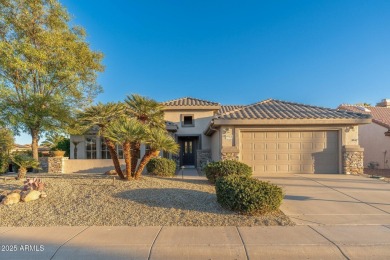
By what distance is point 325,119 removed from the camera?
12.3 meters

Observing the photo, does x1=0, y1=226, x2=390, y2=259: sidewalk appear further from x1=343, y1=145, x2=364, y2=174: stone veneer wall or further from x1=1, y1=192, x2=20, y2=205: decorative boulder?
x1=343, y1=145, x2=364, y2=174: stone veneer wall

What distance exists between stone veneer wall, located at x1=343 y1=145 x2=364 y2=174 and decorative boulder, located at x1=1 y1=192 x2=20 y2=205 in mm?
13607

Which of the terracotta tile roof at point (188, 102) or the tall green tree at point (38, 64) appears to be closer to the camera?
the tall green tree at point (38, 64)

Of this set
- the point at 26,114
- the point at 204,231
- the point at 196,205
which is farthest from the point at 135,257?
the point at 26,114

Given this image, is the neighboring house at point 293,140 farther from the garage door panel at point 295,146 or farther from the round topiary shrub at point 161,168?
the round topiary shrub at point 161,168

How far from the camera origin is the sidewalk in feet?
13.8

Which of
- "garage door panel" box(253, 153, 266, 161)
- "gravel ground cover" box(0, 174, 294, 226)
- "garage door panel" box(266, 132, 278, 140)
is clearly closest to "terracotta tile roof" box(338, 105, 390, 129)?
"garage door panel" box(266, 132, 278, 140)

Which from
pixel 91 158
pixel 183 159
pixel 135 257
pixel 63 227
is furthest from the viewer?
pixel 183 159

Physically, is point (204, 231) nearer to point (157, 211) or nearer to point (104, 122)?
point (157, 211)

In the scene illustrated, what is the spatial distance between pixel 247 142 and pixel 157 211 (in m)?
7.42

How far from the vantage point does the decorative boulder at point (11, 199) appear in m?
7.00

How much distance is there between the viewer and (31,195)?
7312 millimetres

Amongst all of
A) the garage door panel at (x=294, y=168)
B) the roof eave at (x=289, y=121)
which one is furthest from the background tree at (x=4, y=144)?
the garage door panel at (x=294, y=168)

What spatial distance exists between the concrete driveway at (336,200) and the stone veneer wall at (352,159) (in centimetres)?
109
